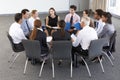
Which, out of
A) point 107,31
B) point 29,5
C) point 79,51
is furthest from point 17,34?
point 29,5

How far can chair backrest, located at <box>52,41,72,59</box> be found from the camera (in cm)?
395

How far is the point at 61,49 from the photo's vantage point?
4.05 m

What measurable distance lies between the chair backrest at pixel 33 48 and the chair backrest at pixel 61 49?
0.29 metres

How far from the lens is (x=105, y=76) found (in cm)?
442

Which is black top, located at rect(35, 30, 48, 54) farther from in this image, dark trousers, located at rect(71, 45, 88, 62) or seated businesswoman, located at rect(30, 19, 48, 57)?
dark trousers, located at rect(71, 45, 88, 62)

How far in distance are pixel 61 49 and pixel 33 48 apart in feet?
1.75

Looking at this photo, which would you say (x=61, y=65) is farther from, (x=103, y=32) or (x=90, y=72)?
(x=103, y=32)

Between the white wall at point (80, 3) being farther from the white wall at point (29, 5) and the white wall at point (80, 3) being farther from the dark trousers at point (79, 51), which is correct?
the dark trousers at point (79, 51)

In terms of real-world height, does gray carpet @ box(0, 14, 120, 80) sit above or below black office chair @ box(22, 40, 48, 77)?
below

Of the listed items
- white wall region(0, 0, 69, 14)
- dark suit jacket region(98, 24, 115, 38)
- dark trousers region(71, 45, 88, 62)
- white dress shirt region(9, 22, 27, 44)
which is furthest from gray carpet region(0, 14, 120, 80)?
white wall region(0, 0, 69, 14)

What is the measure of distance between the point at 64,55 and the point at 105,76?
38.6 inches

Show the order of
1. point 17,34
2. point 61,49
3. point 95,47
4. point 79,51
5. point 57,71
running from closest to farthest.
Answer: point 61,49 < point 95,47 < point 79,51 < point 57,71 < point 17,34

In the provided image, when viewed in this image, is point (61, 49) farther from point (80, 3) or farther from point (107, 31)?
point (80, 3)

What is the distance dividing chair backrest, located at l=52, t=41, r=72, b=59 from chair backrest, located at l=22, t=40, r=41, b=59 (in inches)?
11.4
